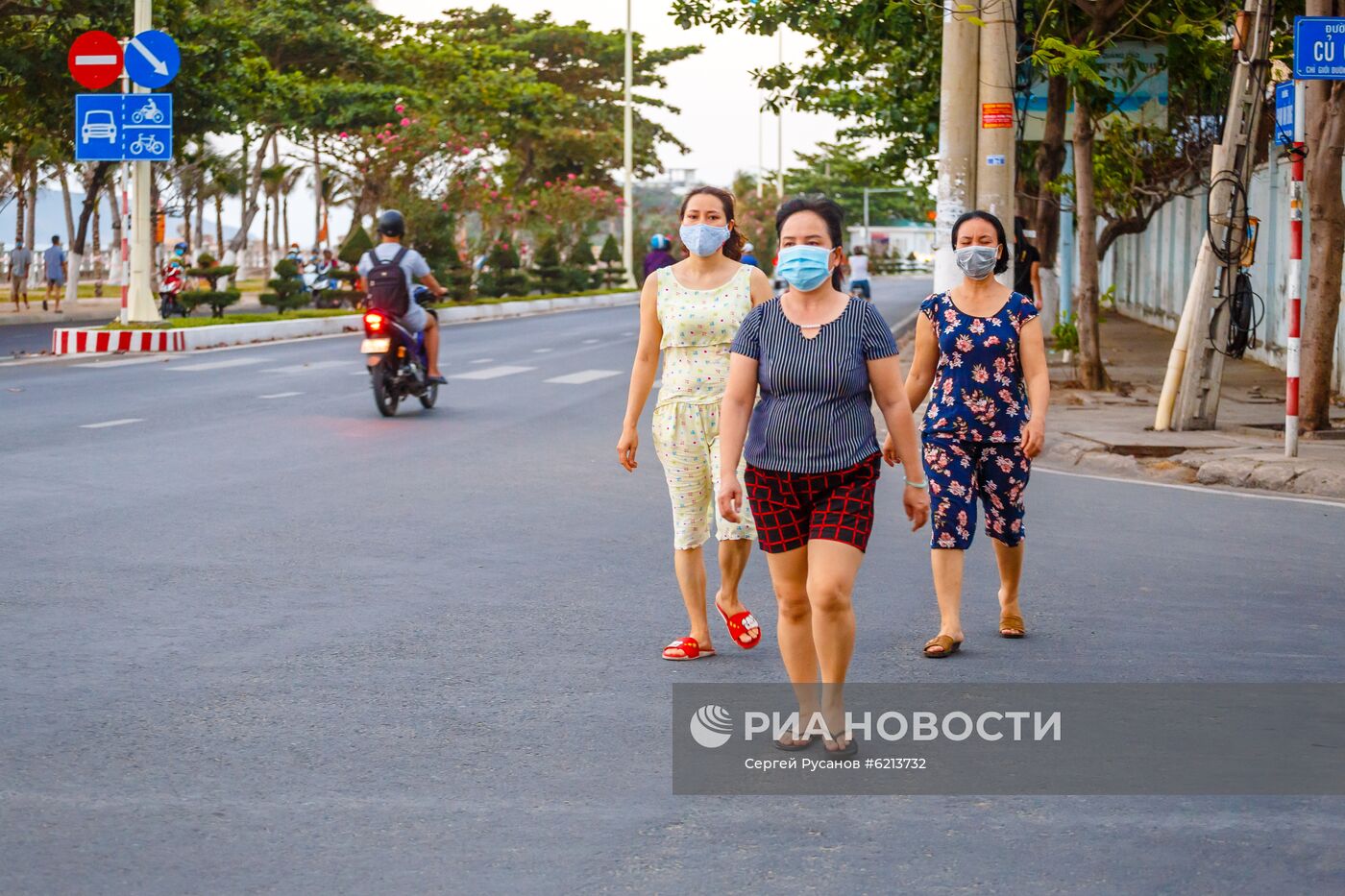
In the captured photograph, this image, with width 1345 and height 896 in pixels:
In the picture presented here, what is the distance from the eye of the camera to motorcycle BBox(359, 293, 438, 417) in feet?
53.4

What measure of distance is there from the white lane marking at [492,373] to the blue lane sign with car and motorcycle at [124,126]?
661 centimetres

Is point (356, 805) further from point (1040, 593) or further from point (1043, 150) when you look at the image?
point (1043, 150)

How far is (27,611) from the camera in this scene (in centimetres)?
736

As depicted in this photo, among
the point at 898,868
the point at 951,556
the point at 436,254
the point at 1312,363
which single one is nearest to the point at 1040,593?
the point at 951,556

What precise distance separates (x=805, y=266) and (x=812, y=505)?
0.70m

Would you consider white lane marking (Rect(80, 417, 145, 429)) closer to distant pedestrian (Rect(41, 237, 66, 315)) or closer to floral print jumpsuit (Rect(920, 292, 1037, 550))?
floral print jumpsuit (Rect(920, 292, 1037, 550))

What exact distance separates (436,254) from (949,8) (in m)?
29.3

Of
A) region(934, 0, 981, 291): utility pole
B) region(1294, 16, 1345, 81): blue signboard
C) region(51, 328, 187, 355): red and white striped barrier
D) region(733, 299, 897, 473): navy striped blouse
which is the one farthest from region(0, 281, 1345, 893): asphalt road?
region(51, 328, 187, 355): red and white striped barrier

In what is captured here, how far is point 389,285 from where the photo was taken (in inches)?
646

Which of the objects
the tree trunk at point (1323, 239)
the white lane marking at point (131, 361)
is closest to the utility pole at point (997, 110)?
the tree trunk at point (1323, 239)

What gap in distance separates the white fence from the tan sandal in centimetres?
1040

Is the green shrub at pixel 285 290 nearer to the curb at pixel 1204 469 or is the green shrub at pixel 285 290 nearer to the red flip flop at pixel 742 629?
the curb at pixel 1204 469

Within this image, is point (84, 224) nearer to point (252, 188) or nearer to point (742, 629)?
point (252, 188)

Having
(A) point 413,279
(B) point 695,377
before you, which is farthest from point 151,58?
(B) point 695,377
